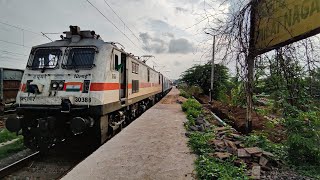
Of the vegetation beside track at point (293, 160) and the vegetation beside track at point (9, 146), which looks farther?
the vegetation beside track at point (9, 146)

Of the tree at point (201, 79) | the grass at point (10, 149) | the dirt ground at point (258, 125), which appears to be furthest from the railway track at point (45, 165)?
the tree at point (201, 79)

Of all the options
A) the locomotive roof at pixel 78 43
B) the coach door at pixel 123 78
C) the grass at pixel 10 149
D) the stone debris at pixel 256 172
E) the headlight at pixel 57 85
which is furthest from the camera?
the coach door at pixel 123 78

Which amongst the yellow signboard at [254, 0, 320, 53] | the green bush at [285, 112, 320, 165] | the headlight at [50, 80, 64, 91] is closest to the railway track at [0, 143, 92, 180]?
the headlight at [50, 80, 64, 91]

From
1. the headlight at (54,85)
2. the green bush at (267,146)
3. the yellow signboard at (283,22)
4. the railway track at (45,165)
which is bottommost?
the railway track at (45,165)

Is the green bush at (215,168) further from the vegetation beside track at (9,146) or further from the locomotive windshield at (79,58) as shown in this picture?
the vegetation beside track at (9,146)

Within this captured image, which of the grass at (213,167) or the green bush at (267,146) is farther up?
the green bush at (267,146)

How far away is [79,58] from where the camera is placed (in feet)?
26.5

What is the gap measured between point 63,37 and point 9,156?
150 inches

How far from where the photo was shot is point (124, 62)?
10.2 m

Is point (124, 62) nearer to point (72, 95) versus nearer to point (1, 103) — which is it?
point (72, 95)

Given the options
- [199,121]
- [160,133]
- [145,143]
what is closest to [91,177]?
[145,143]

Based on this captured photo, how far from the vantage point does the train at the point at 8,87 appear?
12.8 metres

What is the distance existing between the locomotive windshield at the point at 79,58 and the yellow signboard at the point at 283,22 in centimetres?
442

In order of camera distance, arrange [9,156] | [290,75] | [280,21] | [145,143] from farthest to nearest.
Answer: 1. [9,156]
2. [145,143]
3. [290,75]
4. [280,21]
